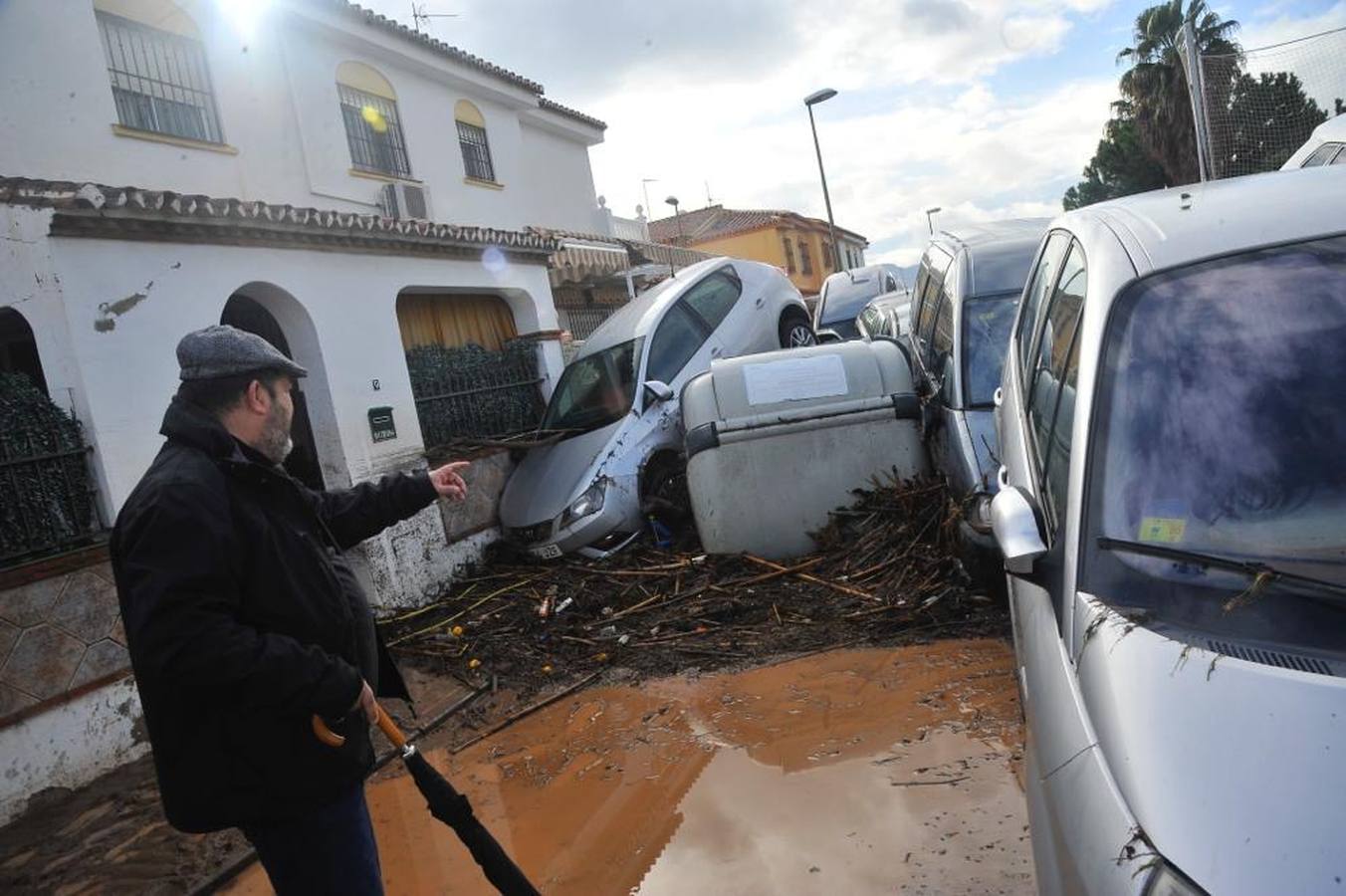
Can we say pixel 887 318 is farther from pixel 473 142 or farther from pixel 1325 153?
pixel 473 142

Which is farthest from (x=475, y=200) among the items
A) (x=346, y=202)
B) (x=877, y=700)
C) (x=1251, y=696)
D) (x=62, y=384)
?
(x=1251, y=696)

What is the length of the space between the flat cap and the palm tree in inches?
1080

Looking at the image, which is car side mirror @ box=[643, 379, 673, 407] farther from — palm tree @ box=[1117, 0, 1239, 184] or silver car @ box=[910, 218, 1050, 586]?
palm tree @ box=[1117, 0, 1239, 184]

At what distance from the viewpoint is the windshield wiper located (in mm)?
1523

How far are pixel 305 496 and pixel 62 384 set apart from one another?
4055mm

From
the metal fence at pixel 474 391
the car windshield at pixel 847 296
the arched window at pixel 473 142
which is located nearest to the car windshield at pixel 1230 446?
the metal fence at pixel 474 391

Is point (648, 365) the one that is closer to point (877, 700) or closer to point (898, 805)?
point (877, 700)

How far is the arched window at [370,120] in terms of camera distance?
11.7 metres

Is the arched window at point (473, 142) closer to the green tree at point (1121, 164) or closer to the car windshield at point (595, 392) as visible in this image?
the car windshield at point (595, 392)

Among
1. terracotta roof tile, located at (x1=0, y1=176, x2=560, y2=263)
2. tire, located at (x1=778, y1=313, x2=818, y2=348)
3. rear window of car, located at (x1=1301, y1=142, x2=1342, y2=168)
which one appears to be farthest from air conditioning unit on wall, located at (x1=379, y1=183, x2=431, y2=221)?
rear window of car, located at (x1=1301, y1=142, x2=1342, y2=168)

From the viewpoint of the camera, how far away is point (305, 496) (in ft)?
7.54

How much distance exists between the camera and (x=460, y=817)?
237cm

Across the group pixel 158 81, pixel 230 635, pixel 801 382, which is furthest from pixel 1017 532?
pixel 158 81

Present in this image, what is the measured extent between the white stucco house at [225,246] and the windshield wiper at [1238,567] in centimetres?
532
